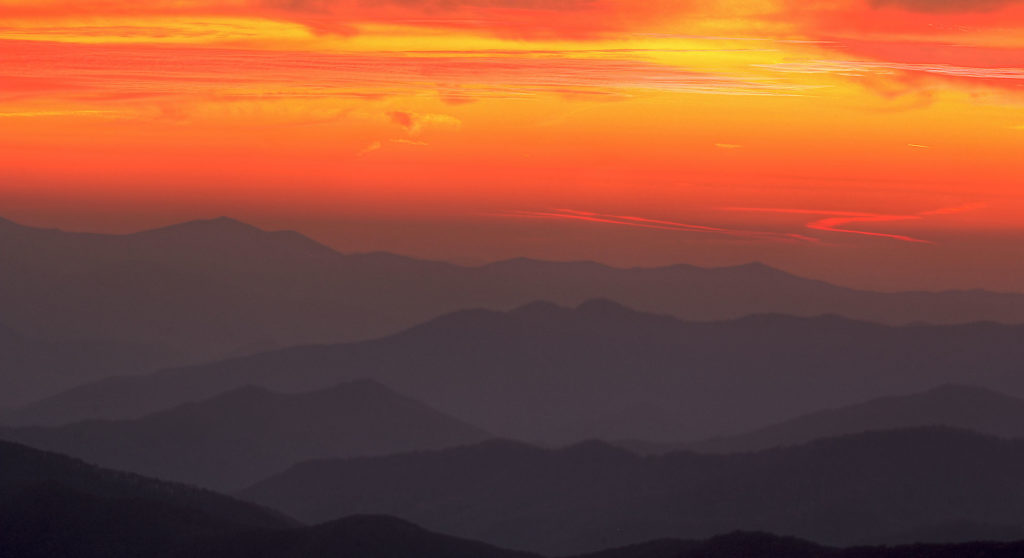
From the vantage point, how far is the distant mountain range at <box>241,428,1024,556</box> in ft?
494

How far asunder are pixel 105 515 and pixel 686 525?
302ft

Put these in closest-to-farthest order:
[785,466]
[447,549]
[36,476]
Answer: [447,549] → [36,476] → [785,466]

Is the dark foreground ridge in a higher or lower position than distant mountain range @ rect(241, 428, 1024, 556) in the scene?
lower

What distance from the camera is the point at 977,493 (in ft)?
504

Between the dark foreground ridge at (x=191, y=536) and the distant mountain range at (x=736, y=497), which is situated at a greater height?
the distant mountain range at (x=736, y=497)

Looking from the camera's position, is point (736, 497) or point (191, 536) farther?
point (736, 497)

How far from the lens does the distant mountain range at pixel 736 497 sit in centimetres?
15050

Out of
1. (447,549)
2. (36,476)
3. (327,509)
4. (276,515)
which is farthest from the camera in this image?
(327,509)

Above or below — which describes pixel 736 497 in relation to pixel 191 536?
above

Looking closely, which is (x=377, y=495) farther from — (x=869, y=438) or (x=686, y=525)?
(x=869, y=438)

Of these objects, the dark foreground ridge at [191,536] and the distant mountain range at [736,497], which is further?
the distant mountain range at [736,497]

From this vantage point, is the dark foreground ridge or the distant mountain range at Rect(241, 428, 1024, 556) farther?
the distant mountain range at Rect(241, 428, 1024, 556)

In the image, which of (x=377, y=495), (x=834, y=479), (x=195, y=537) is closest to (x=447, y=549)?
(x=195, y=537)

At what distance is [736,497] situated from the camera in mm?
164250
